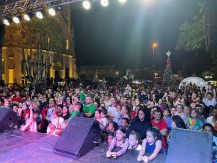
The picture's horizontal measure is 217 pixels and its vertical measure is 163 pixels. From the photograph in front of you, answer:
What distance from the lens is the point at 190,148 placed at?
355cm

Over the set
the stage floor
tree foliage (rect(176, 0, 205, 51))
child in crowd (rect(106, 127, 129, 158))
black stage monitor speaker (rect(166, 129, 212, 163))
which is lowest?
the stage floor

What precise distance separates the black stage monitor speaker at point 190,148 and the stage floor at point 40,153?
393 millimetres

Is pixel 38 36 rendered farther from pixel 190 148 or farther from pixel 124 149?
pixel 190 148

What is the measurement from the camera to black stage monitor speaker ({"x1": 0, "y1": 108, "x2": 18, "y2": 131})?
5905 millimetres

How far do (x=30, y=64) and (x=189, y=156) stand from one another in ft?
77.2

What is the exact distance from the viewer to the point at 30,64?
25.1 meters

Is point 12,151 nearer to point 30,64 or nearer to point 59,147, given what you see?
point 59,147

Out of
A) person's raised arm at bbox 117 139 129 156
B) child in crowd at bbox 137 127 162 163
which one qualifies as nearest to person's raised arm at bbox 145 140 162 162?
child in crowd at bbox 137 127 162 163

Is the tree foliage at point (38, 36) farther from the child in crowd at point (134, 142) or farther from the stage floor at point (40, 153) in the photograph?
the child in crowd at point (134, 142)

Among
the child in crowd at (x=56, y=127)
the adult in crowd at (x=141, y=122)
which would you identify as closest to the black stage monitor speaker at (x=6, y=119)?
the child in crowd at (x=56, y=127)

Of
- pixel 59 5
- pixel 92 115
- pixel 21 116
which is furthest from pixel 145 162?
pixel 59 5

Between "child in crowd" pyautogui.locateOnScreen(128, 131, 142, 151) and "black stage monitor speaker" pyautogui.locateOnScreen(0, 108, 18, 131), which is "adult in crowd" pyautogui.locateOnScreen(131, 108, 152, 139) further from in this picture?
"black stage monitor speaker" pyautogui.locateOnScreen(0, 108, 18, 131)

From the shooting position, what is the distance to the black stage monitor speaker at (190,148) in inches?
136

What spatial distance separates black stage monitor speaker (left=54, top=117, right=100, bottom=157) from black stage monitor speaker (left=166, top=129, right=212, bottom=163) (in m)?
1.41
